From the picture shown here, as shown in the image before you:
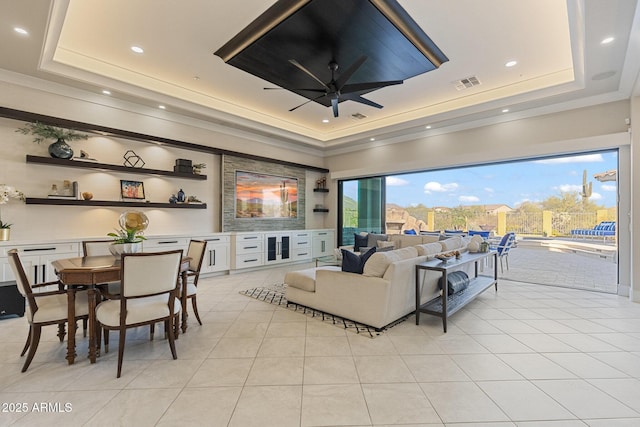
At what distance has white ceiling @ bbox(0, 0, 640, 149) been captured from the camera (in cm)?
304

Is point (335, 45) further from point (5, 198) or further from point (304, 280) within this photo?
point (5, 198)

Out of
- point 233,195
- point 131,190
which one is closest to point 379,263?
point 233,195

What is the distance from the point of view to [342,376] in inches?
89.1

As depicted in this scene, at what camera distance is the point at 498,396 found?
202 cm

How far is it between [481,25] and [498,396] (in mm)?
3816

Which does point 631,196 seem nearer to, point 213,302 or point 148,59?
point 213,302

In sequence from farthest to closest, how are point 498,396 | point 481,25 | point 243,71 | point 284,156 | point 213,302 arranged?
point 284,156 < point 243,71 < point 213,302 < point 481,25 < point 498,396

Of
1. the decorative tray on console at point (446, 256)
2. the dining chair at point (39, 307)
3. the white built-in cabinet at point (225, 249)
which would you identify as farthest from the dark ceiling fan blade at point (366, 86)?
the dining chair at point (39, 307)

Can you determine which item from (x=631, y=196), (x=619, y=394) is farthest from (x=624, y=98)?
(x=619, y=394)

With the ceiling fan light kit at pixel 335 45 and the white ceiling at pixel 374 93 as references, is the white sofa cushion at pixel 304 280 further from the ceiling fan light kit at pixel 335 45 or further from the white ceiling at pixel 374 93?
the white ceiling at pixel 374 93

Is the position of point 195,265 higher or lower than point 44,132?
lower

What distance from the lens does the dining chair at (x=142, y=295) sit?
2320 mm

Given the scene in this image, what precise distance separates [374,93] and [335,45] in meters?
2.00

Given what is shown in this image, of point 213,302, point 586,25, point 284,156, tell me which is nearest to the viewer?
point 586,25
